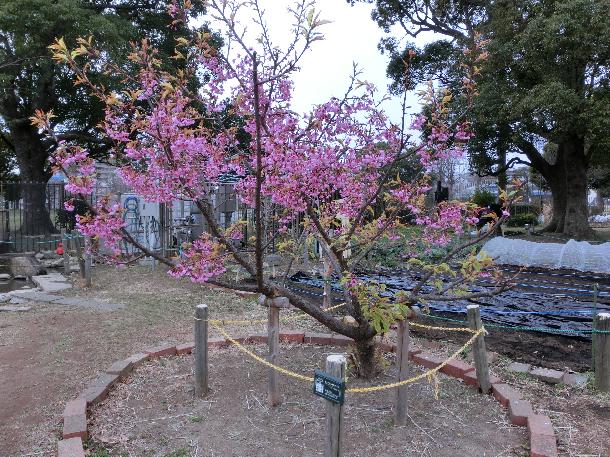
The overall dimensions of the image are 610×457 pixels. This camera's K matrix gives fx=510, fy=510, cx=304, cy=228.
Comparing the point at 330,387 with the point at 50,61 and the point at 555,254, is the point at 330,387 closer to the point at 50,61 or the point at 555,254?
the point at 555,254

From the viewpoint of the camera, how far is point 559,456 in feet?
10.4

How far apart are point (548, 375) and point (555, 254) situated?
7685mm

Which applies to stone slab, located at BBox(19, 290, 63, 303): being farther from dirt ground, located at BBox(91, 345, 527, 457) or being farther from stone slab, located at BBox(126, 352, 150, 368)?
dirt ground, located at BBox(91, 345, 527, 457)

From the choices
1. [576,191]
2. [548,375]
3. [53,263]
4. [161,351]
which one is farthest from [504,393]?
[576,191]

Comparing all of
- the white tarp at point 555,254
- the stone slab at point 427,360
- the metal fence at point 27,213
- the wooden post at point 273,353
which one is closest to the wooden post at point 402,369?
the wooden post at point 273,353

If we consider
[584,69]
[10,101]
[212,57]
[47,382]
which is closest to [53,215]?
[10,101]

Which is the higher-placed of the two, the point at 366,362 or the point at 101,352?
the point at 366,362

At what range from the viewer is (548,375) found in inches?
172

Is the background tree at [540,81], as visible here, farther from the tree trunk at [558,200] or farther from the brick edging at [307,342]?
the brick edging at [307,342]

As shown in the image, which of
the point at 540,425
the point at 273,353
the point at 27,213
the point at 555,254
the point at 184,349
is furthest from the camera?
the point at 27,213

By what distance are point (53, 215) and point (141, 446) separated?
18654mm

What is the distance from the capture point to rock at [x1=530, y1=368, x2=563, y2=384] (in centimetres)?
432

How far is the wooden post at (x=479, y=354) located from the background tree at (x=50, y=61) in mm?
12546

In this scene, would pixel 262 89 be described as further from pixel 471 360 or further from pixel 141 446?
pixel 471 360
